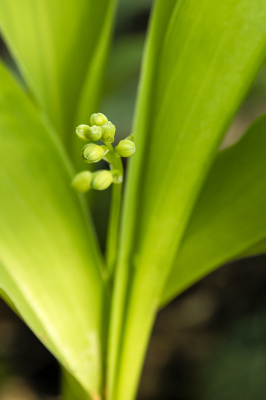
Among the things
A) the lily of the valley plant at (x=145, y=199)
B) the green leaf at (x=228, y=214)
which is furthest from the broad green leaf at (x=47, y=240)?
the green leaf at (x=228, y=214)

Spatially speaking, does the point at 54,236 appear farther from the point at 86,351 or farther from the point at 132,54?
the point at 132,54

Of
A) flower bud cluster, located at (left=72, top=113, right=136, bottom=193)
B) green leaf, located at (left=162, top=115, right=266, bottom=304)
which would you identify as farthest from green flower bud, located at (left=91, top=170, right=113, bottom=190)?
Answer: green leaf, located at (left=162, top=115, right=266, bottom=304)

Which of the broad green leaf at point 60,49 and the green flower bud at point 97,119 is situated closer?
the green flower bud at point 97,119

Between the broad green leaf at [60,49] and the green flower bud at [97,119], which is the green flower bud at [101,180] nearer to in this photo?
the green flower bud at [97,119]

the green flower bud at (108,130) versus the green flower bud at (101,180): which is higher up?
the green flower bud at (108,130)

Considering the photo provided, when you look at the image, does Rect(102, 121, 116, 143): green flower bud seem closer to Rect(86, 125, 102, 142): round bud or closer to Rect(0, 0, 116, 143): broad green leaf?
Rect(86, 125, 102, 142): round bud

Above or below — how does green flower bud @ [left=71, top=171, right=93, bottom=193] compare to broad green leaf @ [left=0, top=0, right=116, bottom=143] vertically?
below

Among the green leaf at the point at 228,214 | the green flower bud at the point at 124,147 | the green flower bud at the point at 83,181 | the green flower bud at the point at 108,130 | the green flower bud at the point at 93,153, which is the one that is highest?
the green flower bud at the point at 108,130

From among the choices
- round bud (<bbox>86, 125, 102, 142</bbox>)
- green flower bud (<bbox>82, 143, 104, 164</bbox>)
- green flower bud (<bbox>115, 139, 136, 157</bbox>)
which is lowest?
green flower bud (<bbox>115, 139, 136, 157</bbox>)
